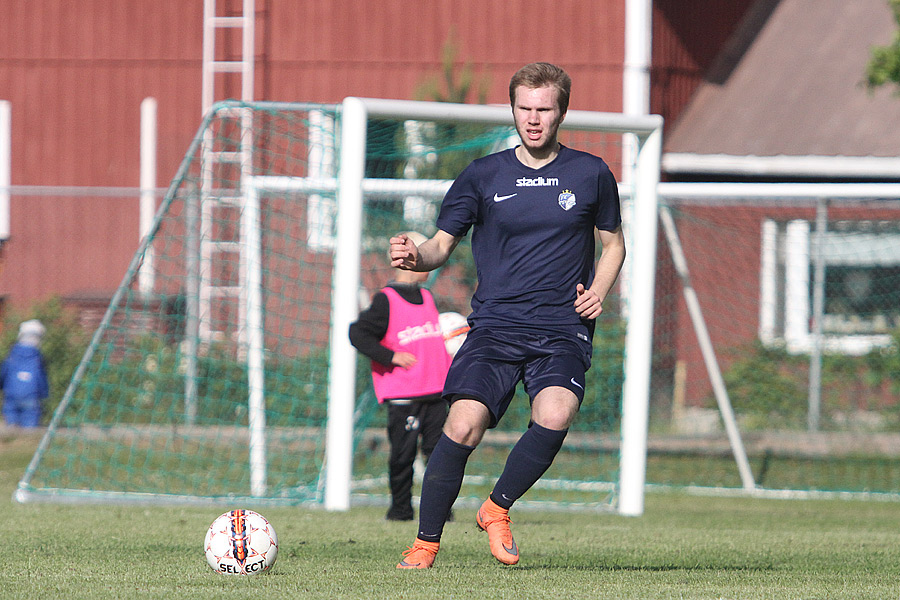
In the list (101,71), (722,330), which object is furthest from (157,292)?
(722,330)

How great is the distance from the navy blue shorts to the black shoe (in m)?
2.42

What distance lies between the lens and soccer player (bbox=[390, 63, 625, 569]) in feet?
14.5

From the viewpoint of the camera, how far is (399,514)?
6.81 m

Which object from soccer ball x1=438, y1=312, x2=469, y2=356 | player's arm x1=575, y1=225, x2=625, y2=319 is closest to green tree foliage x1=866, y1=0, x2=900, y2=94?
soccer ball x1=438, y1=312, x2=469, y2=356

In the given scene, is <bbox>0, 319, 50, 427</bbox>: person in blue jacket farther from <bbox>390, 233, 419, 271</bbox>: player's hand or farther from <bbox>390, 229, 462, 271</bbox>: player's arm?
<bbox>390, 233, 419, 271</bbox>: player's hand

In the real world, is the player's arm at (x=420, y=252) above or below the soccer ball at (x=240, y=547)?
above

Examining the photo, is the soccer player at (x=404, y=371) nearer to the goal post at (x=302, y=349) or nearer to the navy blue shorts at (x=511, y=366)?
the goal post at (x=302, y=349)

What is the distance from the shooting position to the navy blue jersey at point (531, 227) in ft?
15.0

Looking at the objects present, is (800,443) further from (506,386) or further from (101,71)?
(101,71)

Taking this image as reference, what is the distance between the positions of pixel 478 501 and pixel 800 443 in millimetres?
4779

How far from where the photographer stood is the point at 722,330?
13180 millimetres

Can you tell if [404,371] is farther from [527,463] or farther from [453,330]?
[527,463]

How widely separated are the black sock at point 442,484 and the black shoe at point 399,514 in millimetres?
2362

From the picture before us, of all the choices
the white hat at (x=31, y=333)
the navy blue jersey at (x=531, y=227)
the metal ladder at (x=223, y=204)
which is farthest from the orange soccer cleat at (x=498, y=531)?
the white hat at (x=31, y=333)
